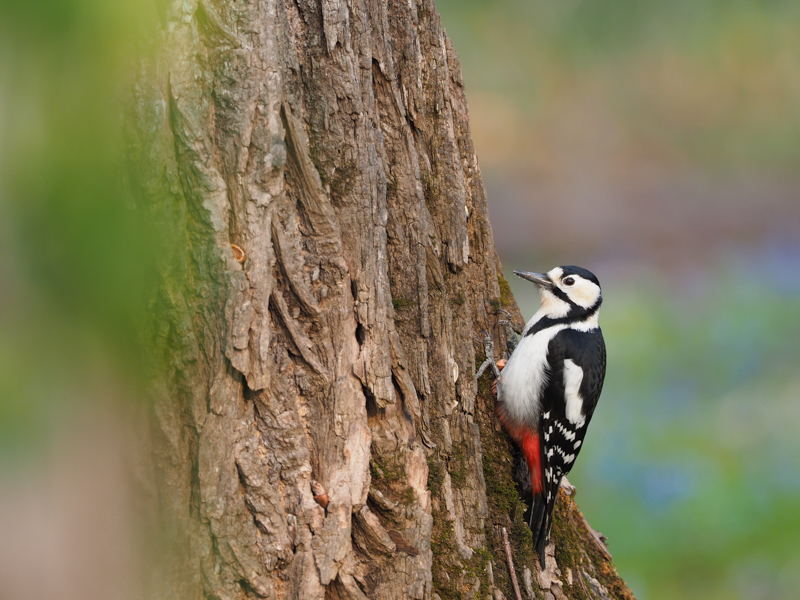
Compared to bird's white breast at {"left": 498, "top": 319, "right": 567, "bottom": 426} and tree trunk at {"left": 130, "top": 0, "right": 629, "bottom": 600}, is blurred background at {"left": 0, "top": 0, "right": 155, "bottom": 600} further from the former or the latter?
bird's white breast at {"left": 498, "top": 319, "right": 567, "bottom": 426}

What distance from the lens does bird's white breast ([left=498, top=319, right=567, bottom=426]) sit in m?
2.32

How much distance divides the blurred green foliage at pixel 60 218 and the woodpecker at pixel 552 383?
1.95 meters

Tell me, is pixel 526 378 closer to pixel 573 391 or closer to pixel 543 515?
pixel 573 391

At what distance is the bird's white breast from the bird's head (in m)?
0.16

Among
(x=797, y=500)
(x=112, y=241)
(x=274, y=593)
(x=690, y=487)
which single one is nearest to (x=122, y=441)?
(x=112, y=241)

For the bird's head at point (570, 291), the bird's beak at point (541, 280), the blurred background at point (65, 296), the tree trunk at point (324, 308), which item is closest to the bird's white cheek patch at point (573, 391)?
the bird's head at point (570, 291)

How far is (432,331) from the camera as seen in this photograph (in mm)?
1755

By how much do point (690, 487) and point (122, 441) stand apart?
16.3 ft

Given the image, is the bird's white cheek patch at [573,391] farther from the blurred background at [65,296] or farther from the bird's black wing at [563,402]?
the blurred background at [65,296]

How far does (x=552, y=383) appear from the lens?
2648 mm

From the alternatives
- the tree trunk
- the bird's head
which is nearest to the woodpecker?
the bird's head

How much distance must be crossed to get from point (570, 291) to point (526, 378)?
2.01 feet

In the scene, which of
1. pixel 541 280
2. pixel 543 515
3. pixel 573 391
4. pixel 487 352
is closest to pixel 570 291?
pixel 541 280

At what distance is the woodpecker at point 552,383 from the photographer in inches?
88.0
